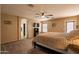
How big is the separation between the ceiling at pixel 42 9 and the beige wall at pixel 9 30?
10 cm

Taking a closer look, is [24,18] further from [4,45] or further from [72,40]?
[72,40]

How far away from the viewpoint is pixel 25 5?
1.83 metres

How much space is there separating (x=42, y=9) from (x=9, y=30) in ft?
2.41

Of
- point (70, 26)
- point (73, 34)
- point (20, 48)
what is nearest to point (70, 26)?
point (70, 26)

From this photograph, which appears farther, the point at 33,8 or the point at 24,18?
the point at 24,18

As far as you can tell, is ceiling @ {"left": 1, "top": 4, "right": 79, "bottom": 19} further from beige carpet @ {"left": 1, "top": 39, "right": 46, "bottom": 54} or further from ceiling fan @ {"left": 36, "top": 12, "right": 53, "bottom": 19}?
beige carpet @ {"left": 1, "top": 39, "right": 46, "bottom": 54}

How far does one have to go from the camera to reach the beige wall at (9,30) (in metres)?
1.88

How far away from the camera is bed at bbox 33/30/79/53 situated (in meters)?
1.78

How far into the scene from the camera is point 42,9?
1874 mm

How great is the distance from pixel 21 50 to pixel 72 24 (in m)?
1.05

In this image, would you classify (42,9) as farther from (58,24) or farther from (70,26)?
(70,26)

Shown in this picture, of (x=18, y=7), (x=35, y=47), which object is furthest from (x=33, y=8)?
(x=35, y=47)

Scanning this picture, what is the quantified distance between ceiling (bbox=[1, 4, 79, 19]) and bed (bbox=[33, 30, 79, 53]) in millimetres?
368

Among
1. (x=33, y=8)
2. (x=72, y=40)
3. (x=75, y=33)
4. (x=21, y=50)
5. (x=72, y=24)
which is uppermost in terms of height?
(x=33, y=8)
